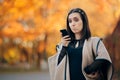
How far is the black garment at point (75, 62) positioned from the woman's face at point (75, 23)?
10 centimetres

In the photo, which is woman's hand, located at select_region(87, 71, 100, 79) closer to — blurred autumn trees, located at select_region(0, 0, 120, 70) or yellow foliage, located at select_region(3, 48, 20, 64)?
blurred autumn trees, located at select_region(0, 0, 120, 70)

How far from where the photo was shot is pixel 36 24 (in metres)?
4.48

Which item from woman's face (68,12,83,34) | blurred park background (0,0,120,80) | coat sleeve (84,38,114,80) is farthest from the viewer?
blurred park background (0,0,120,80)

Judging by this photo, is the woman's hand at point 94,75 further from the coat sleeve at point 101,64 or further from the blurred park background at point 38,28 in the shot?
the blurred park background at point 38,28

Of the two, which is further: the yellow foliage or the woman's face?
the yellow foliage

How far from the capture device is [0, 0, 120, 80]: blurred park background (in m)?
4.41

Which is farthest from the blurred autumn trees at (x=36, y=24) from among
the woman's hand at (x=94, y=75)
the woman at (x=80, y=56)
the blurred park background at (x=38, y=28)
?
A: the woman's hand at (x=94, y=75)

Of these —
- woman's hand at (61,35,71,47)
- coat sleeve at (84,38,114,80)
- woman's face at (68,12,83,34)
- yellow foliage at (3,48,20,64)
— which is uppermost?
woman's face at (68,12,83,34)

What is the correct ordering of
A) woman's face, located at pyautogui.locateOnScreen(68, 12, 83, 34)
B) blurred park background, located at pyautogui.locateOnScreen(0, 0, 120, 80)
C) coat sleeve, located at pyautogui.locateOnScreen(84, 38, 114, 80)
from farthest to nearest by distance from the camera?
blurred park background, located at pyautogui.locateOnScreen(0, 0, 120, 80), woman's face, located at pyautogui.locateOnScreen(68, 12, 83, 34), coat sleeve, located at pyautogui.locateOnScreen(84, 38, 114, 80)

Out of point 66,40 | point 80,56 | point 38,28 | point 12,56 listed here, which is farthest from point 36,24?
point 80,56

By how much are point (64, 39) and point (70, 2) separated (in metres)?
2.15

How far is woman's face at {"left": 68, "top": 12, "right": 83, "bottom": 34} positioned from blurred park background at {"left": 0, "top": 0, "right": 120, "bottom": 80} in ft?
6.86

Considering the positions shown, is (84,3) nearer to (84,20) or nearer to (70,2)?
(70,2)

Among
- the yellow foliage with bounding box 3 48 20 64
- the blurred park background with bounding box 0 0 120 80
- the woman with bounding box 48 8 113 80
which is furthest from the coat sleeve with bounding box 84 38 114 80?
the yellow foliage with bounding box 3 48 20 64
